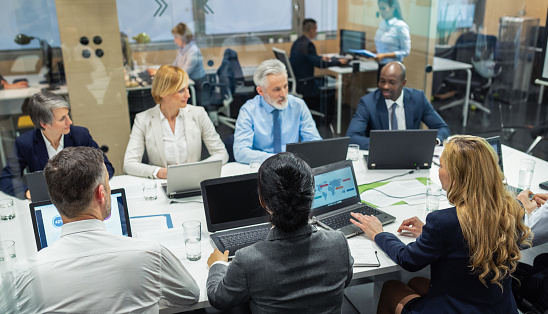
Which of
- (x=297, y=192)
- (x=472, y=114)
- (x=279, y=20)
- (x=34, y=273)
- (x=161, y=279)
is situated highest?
(x=279, y=20)

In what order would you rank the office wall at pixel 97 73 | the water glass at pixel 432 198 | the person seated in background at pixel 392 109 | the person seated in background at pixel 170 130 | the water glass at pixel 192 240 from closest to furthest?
the water glass at pixel 192 240 → the water glass at pixel 432 198 → the person seated in background at pixel 170 130 → the person seated in background at pixel 392 109 → the office wall at pixel 97 73

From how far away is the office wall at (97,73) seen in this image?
167 inches

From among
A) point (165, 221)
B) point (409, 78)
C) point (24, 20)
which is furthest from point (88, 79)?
point (409, 78)

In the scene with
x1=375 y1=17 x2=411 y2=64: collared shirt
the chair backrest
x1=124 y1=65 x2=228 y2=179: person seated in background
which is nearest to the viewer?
x1=124 y1=65 x2=228 y2=179: person seated in background

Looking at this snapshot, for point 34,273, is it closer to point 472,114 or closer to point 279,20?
point 279,20

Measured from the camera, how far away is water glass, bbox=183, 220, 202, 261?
2150 mm

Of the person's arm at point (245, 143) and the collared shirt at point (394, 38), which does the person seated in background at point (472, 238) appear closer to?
the person's arm at point (245, 143)

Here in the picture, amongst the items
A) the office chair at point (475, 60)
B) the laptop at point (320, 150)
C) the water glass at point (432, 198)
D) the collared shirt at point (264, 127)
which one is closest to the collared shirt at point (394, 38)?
the office chair at point (475, 60)

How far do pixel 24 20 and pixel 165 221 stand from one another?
2895mm

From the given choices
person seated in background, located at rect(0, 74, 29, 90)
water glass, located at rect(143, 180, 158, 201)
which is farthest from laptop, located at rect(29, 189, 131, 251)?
person seated in background, located at rect(0, 74, 29, 90)

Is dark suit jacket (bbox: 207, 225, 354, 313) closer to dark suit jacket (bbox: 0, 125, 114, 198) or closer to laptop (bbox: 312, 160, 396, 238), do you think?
laptop (bbox: 312, 160, 396, 238)

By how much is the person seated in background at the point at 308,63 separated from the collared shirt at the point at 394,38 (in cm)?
45

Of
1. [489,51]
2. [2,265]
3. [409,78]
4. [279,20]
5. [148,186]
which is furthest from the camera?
[489,51]

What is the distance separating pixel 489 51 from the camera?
21.5ft
